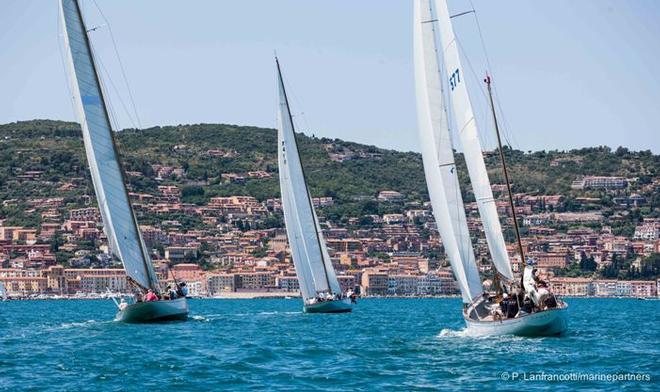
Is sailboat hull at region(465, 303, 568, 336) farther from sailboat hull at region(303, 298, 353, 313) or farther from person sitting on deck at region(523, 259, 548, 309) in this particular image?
sailboat hull at region(303, 298, 353, 313)

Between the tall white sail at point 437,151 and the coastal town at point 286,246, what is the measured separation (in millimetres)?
104942

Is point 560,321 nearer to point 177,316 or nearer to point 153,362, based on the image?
point 153,362

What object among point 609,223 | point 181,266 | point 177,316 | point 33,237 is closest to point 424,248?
point 609,223

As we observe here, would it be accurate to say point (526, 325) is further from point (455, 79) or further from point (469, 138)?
point (455, 79)

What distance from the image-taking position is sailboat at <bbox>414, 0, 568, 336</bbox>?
32438mm

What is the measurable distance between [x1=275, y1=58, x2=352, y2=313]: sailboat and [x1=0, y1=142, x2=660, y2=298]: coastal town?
8181 centimetres

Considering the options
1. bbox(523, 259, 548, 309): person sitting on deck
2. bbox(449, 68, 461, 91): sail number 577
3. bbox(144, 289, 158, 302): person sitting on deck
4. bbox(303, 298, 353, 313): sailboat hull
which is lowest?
bbox(303, 298, 353, 313): sailboat hull

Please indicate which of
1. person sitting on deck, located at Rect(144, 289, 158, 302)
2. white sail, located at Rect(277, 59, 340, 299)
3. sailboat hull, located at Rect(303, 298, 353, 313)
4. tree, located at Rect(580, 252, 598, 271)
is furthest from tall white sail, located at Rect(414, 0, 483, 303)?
tree, located at Rect(580, 252, 598, 271)

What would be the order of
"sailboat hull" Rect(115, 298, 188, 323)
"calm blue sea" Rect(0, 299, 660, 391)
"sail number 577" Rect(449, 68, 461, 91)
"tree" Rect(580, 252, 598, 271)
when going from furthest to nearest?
"tree" Rect(580, 252, 598, 271), "sailboat hull" Rect(115, 298, 188, 323), "sail number 577" Rect(449, 68, 461, 91), "calm blue sea" Rect(0, 299, 660, 391)

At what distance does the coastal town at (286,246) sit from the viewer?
524ft

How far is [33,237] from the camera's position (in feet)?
571

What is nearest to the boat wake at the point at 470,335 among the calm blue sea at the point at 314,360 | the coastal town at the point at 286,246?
the calm blue sea at the point at 314,360

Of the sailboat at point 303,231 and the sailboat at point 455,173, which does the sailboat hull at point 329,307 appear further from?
the sailboat at point 455,173

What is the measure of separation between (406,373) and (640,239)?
499 feet
